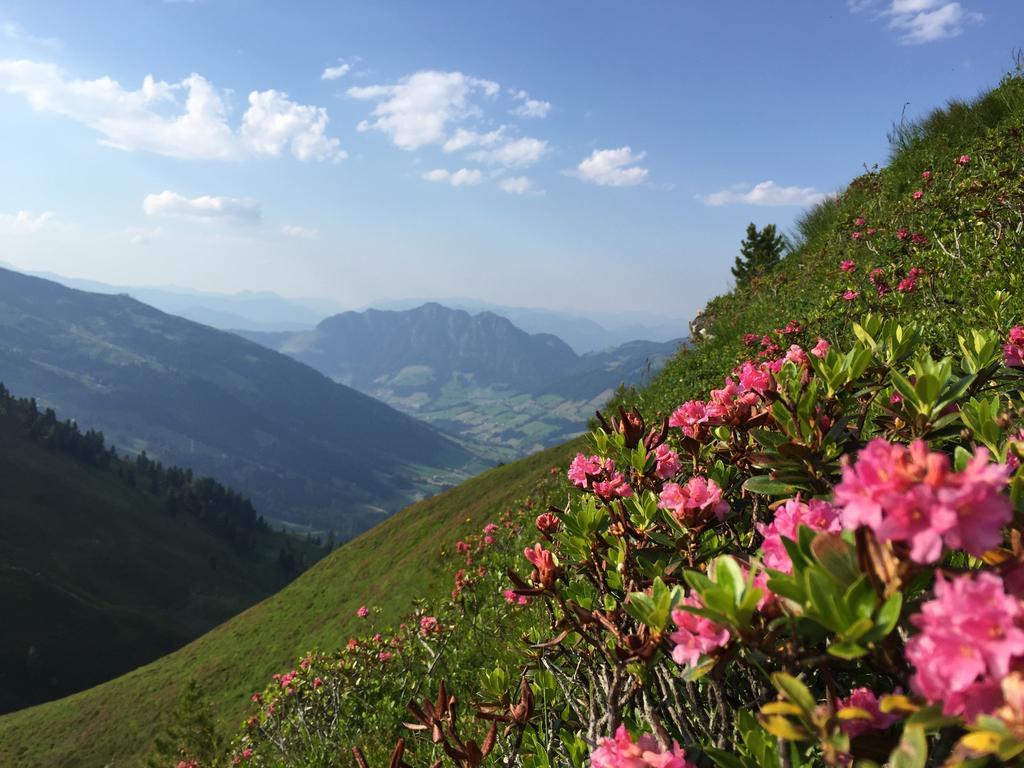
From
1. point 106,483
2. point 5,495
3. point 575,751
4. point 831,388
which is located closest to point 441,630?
point 575,751

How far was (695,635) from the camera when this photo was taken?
1617 millimetres

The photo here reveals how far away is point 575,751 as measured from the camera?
2.63 meters

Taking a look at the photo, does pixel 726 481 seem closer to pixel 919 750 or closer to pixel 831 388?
pixel 831 388

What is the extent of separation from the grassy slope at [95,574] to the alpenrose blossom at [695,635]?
377 ft

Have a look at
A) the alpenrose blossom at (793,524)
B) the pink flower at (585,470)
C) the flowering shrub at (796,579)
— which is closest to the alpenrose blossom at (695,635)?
the flowering shrub at (796,579)

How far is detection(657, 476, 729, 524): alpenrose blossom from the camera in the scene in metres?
2.41

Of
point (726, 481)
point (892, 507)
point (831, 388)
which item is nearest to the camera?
point (892, 507)

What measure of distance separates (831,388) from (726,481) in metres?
0.67

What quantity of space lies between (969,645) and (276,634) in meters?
34.4

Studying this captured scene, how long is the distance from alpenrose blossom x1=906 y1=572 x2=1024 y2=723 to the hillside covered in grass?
32cm

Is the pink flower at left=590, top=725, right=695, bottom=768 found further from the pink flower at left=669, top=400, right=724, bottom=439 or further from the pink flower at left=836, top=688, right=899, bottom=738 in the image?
the pink flower at left=669, top=400, right=724, bottom=439

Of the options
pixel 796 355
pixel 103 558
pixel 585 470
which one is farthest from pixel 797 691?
pixel 103 558

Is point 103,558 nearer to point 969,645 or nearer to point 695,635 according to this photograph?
point 695,635

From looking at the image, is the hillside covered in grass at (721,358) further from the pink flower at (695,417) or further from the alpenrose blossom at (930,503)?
the alpenrose blossom at (930,503)
